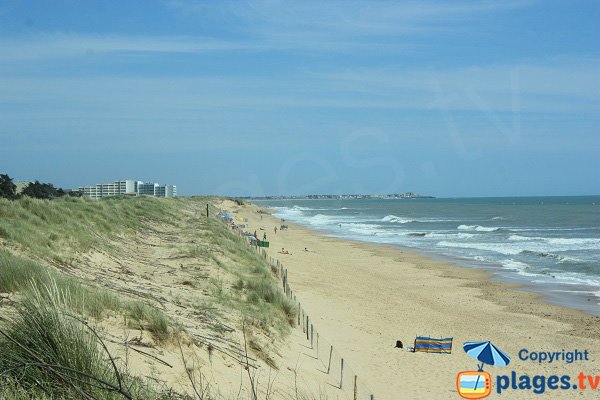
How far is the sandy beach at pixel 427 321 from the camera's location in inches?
525

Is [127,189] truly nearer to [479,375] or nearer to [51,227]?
[51,227]

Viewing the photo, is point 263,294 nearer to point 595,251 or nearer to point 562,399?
point 562,399

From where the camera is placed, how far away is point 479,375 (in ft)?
44.9

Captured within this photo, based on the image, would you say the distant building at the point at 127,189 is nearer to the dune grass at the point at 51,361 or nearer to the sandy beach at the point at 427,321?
the sandy beach at the point at 427,321

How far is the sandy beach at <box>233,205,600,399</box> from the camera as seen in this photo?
13336mm

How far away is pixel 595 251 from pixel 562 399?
3119 cm

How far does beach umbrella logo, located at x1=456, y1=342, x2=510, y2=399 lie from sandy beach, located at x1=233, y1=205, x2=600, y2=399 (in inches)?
7.2

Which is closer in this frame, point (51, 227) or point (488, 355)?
point (488, 355)

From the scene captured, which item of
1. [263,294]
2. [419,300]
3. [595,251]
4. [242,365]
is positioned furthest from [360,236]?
[242,365]

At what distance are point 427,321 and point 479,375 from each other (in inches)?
227

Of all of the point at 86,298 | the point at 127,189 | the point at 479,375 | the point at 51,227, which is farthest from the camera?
the point at 127,189

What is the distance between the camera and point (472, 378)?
44.1ft

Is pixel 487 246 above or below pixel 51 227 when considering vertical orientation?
below

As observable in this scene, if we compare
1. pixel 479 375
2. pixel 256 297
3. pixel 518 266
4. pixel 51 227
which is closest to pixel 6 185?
pixel 51 227
